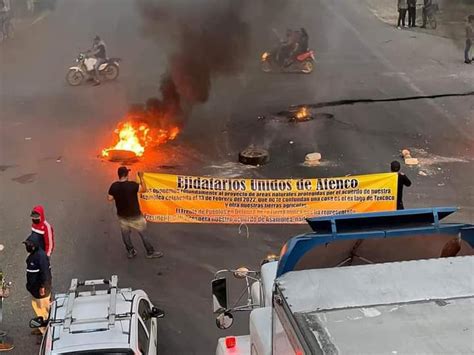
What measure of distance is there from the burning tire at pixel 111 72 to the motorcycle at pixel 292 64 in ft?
14.2

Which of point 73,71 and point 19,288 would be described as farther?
point 73,71

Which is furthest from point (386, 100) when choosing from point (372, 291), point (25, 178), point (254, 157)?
point (372, 291)

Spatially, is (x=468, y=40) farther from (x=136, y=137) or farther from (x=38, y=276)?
(x=38, y=276)

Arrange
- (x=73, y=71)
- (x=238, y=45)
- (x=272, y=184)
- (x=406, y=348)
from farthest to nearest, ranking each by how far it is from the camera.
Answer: (x=238, y=45), (x=73, y=71), (x=272, y=184), (x=406, y=348)

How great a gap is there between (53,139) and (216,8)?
10.3m

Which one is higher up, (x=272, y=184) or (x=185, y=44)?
(x=185, y=44)

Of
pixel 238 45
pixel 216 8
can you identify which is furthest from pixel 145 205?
pixel 216 8

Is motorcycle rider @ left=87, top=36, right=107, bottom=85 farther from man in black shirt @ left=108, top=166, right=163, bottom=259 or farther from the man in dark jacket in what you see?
the man in dark jacket

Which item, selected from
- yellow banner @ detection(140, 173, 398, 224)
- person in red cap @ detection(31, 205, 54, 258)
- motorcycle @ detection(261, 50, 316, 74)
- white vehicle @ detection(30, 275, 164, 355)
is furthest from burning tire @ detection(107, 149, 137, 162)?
motorcycle @ detection(261, 50, 316, 74)

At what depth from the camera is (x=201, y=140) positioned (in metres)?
13.5

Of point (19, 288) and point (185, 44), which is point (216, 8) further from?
point (19, 288)

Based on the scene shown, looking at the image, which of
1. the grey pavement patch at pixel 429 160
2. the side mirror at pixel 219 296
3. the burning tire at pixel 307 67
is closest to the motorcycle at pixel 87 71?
the burning tire at pixel 307 67

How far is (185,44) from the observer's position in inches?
747

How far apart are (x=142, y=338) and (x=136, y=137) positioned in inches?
281
